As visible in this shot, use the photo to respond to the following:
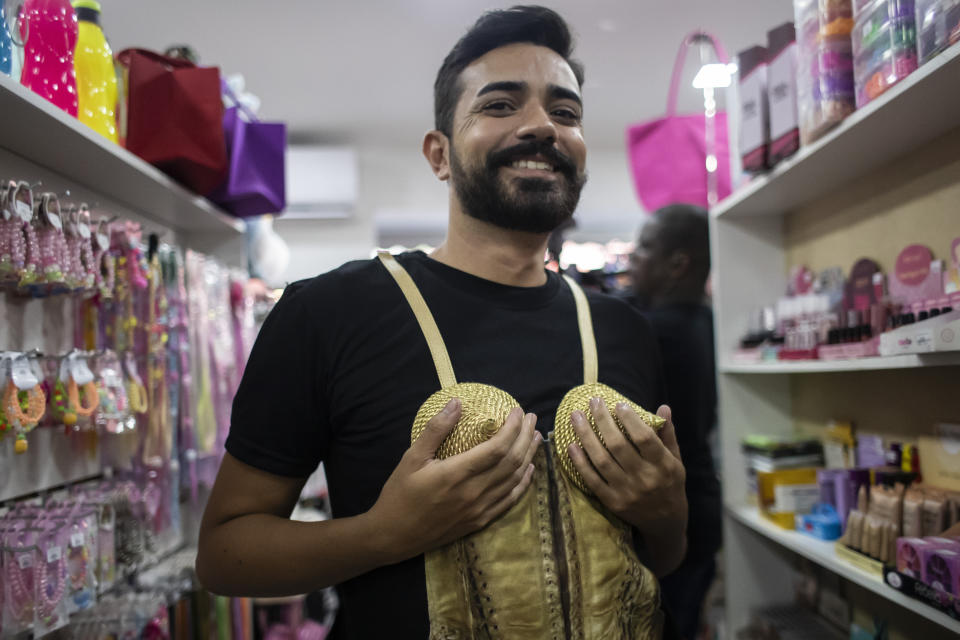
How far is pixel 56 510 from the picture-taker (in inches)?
50.6

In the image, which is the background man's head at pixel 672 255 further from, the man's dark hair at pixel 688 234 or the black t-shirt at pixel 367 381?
the black t-shirt at pixel 367 381

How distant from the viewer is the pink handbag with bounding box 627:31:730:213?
6.82ft

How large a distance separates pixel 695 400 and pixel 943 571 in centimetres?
72

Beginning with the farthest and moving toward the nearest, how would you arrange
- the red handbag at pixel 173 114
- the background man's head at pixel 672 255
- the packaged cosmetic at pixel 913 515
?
the background man's head at pixel 672 255 → the red handbag at pixel 173 114 → the packaged cosmetic at pixel 913 515

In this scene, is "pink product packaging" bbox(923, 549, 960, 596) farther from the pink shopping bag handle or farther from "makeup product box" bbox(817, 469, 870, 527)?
the pink shopping bag handle

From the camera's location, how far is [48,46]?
→ 122 cm

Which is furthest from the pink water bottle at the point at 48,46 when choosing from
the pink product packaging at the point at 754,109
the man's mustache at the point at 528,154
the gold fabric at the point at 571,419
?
the pink product packaging at the point at 754,109

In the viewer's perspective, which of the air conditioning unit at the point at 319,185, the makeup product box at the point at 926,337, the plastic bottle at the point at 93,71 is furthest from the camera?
the air conditioning unit at the point at 319,185

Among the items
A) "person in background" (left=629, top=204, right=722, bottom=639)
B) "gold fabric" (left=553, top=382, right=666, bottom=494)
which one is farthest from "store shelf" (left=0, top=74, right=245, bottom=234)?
"person in background" (left=629, top=204, right=722, bottom=639)

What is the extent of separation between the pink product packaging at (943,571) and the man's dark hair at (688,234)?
106 cm

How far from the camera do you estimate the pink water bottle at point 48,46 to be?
3.94 feet

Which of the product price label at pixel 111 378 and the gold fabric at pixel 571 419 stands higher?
the product price label at pixel 111 378

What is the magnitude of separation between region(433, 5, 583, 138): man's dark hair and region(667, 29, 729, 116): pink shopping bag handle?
0.31 metres

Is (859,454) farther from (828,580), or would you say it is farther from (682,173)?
(682,173)
